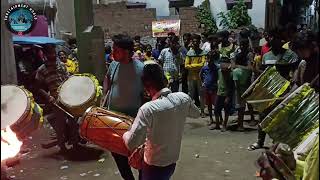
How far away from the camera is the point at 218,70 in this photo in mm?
8797

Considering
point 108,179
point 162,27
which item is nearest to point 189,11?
point 162,27

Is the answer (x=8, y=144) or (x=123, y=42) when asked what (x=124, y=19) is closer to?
(x=123, y=42)

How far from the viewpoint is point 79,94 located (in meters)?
6.14

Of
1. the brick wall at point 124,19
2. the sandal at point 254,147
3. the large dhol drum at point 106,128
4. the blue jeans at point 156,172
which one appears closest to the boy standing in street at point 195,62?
the sandal at point 254,147

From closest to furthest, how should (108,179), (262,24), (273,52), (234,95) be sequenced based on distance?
(108,179) < (273,52) < (234,95) < (262,24)

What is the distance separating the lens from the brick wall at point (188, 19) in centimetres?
2084

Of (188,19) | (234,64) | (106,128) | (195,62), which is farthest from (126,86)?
(188,19)

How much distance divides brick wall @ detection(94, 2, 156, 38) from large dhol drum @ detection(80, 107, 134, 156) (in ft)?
56.2

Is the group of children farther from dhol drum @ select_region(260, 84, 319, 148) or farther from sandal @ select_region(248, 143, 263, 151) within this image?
dhol drum @ select_region(260, 84, 319, 148)

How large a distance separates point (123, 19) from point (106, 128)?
17731 mm

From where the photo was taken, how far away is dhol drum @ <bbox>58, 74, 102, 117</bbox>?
6.01m

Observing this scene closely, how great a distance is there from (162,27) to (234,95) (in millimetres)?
12205

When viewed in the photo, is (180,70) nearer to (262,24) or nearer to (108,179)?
(108,179)

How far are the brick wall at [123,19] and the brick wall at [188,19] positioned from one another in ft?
4.75
